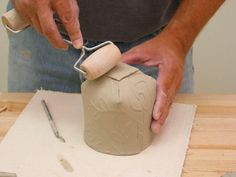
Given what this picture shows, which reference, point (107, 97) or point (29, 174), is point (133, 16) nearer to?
point (107, 97)

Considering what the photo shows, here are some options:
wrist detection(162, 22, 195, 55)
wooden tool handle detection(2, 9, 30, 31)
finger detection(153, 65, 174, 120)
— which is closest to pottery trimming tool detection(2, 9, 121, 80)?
wooden tool handle detection(2, 9, 30, 31)

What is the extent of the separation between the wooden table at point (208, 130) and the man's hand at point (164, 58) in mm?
74

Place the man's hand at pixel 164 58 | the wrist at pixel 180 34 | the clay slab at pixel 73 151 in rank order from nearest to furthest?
1. the clay slab at pixel 73 151
2. the man's hand at pixel 164 58
3. the wrist at pixel 180 34

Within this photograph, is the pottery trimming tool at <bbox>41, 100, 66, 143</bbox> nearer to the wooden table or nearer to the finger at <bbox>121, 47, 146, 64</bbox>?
the wooden table

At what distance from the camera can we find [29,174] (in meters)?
0.74

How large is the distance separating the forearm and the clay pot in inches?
8.9

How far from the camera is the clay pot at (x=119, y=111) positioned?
78 centimetres

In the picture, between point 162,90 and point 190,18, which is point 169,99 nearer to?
point 162,90

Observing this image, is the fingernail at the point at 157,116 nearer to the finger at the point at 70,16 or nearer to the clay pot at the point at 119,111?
the clay pot at the point at 119,111

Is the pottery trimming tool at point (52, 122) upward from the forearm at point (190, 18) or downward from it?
downward

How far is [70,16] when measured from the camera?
812 mm

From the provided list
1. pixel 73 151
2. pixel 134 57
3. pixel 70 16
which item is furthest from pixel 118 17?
pixel 73 151

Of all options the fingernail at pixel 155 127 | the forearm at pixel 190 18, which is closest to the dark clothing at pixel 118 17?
the forearm at pixel 190 18

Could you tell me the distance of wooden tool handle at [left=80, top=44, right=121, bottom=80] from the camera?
0.77 meters
